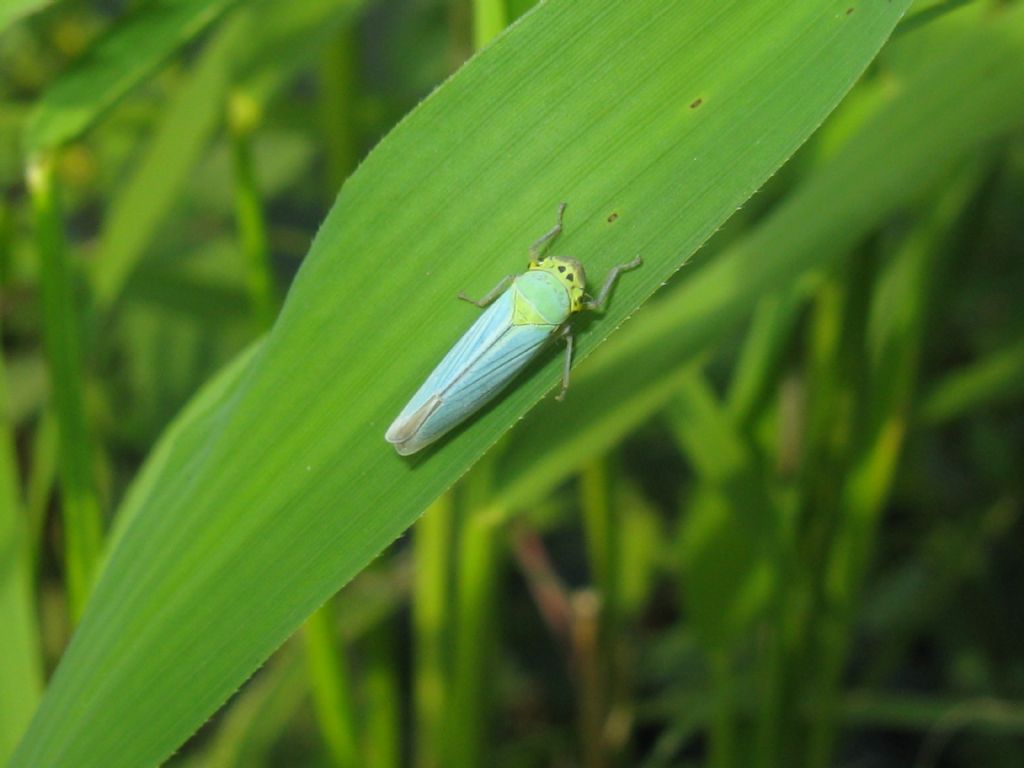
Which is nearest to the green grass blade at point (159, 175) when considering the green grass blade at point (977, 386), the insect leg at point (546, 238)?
the insect leg at point (546, 238)

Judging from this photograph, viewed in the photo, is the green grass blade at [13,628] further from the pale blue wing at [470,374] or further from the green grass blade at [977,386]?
the green grass blade at [977,386]

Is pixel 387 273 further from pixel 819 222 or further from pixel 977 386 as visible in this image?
pixel 977 386

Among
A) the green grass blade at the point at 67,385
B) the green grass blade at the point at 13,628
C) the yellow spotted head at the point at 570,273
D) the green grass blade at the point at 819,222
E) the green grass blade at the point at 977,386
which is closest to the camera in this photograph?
the yellow spotted head at the point at 570,273

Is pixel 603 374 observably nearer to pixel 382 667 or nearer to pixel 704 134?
pixel 704 134

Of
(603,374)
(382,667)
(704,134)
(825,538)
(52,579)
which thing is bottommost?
(825,538)

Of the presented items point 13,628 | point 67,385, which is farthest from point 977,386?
point 13,628

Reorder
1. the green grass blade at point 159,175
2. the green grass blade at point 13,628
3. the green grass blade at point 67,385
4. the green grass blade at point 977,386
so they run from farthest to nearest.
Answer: the green grass blade at point 977,386 → the green grass blade at point 159,175 → the green grass blade at point 13,628 → the green grass blade at point 67,385

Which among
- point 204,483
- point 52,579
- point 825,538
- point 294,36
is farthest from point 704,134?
point 52,579
